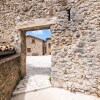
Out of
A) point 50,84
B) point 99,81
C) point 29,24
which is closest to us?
point 99,81

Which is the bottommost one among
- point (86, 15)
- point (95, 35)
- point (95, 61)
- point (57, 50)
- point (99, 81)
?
point (99, 81)

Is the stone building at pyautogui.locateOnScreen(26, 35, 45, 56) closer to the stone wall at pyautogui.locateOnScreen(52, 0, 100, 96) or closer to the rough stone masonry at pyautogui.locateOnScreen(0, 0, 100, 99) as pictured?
the rough stone masonry at pyautogui.locateOnScreen(0, 0, 100, 99)

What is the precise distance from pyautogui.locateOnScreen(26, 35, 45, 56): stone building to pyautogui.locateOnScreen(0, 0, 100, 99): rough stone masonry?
22060mm

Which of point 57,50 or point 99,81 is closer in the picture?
point 99,81

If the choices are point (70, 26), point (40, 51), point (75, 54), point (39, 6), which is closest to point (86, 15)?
point (70, 26)

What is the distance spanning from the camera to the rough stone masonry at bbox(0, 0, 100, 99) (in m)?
4.33

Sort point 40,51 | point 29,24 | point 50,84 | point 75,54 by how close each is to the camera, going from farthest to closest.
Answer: point 40,51 → point 29,24 → point 50,84 → point 75,54

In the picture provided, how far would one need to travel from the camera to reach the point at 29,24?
5.39m

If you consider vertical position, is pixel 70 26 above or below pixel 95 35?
above

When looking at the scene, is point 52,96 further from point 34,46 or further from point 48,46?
point 48,46

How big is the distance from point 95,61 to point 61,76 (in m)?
1.25

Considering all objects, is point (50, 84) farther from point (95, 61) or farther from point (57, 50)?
point (95, 61)

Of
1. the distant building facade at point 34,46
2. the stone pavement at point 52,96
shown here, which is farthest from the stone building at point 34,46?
the stone pavement at point 52,96

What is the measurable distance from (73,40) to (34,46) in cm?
2366
